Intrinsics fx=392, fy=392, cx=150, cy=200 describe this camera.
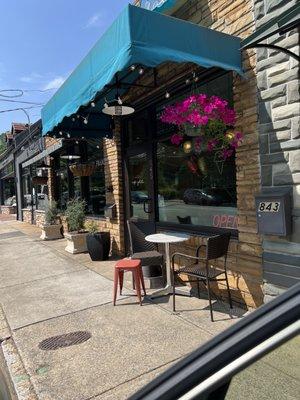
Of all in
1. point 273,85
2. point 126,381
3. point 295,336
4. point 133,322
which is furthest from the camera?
point 133,322

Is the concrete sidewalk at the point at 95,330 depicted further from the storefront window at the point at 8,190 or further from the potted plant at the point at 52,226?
the storefront window at the point at 8,190

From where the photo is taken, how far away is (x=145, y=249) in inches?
253

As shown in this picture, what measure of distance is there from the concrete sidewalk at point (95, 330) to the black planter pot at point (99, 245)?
27.9 inches

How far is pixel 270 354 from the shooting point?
1032 mm

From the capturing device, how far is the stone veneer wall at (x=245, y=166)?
461cm

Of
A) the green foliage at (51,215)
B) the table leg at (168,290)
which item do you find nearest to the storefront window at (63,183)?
the green foliage at (51,215)

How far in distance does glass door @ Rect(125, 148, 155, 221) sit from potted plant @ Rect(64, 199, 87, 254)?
1731mm

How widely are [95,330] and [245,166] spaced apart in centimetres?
261

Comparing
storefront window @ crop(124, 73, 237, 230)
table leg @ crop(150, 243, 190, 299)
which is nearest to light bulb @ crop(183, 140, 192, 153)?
storefront window @ crop(124, 73, 237, 230)

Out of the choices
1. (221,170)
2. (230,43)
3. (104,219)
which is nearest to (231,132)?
(221,170)

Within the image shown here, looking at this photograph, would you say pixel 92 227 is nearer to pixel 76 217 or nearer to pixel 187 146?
pixel 76 217

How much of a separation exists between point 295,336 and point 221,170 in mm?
4477

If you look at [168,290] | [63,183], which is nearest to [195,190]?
[168,290]

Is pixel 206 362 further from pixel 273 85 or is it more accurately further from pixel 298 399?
pixel 273 85
